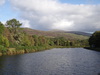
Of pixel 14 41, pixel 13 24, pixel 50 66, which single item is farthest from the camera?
pixel 13 24

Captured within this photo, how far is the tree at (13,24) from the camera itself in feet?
446

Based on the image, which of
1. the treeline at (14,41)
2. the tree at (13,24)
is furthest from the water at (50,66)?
the tree at (13,24)

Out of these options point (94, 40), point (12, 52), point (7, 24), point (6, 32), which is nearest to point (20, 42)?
point (6, 32)

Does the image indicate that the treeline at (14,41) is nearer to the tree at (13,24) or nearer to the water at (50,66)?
the tree at (13,24)

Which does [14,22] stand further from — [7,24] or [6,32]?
[6,32]

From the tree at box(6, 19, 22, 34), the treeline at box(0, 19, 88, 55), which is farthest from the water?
the tree at box(6, 19, 22, 34)

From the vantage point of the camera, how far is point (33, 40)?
149375 millimetres

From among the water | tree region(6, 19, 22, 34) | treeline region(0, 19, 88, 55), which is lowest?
the water

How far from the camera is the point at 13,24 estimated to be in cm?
13762

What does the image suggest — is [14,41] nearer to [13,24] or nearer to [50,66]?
[13,24]

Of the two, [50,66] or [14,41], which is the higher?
[14,41]

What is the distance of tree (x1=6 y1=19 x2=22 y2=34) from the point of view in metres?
136

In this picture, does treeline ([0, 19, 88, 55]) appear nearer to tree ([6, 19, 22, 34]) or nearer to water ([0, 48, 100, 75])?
tree ([6, 19, 22, 34])

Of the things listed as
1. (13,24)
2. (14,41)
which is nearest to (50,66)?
(14,41)
